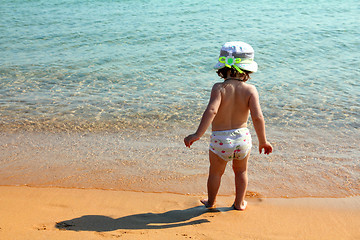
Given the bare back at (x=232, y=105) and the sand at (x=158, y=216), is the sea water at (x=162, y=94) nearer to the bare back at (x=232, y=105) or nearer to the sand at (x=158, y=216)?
the sand at (x=158, y=216)

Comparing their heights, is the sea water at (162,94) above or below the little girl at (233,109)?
below

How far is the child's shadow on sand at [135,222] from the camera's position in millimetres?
2987

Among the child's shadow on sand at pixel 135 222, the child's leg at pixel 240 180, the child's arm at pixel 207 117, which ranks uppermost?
the child's arm at pixel 207 117

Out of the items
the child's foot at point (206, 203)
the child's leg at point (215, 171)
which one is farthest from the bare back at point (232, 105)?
the child's foot at point (206, 203)

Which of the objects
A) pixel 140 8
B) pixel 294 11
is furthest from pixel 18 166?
pixel 294 11

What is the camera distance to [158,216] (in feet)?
10.9

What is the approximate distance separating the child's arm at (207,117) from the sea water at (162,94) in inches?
41.1

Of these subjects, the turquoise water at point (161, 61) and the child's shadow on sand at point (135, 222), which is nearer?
the child's shadow on sand at point (135, 222)

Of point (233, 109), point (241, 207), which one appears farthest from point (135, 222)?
point (233, 109)

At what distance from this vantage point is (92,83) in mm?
8125

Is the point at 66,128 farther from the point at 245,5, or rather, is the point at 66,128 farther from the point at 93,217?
the point at 245,5

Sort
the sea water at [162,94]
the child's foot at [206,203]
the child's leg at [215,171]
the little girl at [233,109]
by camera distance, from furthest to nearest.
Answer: the sea water at [162,94]
the child's foot at [206,203]
the child's leg at [215,171]
the little girl at [233,109]

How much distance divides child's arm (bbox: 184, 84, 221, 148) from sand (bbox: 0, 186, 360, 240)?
0.70 meters

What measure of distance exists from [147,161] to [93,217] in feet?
5.08
